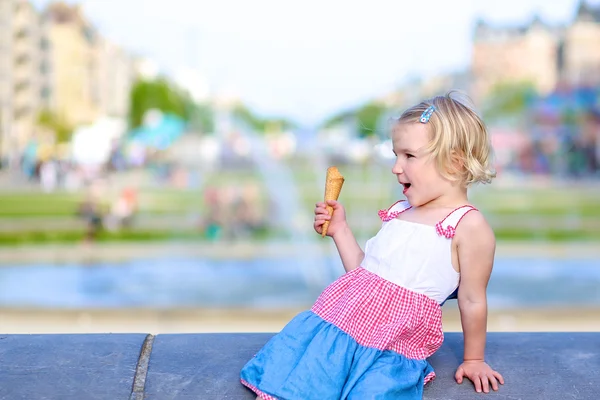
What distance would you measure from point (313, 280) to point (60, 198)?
767 inches

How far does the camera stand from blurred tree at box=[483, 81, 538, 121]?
4819 cm

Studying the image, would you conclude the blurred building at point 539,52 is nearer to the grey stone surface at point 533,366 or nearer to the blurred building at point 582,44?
the blurred building at point 582,44

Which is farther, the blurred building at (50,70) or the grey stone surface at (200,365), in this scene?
the blurred building at (50,70)

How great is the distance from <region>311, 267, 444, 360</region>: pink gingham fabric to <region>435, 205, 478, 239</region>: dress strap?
0.21 meters

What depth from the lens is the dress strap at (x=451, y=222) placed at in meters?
2.61

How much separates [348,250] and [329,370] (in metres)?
0.61

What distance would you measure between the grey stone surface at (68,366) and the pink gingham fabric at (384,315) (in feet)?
1.96

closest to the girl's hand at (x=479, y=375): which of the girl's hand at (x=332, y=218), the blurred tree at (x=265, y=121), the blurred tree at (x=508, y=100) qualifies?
the girl's hand at (x=332, y=218)

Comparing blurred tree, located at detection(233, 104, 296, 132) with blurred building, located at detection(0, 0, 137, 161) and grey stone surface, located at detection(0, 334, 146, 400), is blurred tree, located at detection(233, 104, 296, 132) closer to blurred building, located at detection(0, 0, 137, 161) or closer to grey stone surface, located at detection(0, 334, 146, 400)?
blurred building, located at detection(0, 0, 137, 161)

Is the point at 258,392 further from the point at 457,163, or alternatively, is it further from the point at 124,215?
the point at 124,215

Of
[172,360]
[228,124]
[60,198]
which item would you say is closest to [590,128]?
[228,124]

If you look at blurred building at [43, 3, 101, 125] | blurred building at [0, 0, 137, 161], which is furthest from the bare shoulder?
blurred building at [43, 3, 101, 125]

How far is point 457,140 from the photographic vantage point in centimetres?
265

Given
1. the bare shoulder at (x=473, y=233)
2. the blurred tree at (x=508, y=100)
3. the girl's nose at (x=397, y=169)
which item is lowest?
the bare shoulder at (x=473, y=233)
